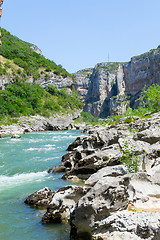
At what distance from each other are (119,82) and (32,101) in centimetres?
9337

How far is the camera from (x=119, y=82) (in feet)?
469

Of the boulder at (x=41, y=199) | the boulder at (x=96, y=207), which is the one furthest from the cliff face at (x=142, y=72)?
the boulder at (x=96, y=207)

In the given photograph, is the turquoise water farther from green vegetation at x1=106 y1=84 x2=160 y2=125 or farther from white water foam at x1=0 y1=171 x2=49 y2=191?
green vegetation at x1=106 y1=84 x2=160 y2=125

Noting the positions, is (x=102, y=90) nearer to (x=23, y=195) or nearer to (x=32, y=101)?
(x=32, y=101)

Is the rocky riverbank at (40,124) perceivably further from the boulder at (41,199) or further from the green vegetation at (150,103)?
the boulder at (41,199)

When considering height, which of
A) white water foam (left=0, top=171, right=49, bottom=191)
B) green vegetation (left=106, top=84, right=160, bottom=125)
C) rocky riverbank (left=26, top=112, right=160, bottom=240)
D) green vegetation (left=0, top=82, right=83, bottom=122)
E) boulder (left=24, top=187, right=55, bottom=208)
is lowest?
white water foam (left=0, top=171, right=49, bottom=191)

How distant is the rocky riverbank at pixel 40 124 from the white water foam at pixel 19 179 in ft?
96.0

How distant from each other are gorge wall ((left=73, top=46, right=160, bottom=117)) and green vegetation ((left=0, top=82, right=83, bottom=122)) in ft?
75.5

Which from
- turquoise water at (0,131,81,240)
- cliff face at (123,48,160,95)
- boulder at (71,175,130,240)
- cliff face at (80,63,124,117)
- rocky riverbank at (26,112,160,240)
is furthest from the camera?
cliff face at (80,63,124,117)

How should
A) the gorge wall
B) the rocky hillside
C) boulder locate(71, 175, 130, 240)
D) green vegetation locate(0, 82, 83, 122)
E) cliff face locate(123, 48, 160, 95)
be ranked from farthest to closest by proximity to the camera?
1. the gorge wall
2. cliff face locate(123, 48, 160, 95)
3. the rocky hillside
4. green vegetation locate(0, 82, 83, 122)
5. boulder locate(71, 175, 130, 240)

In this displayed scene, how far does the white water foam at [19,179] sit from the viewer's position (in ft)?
33.8

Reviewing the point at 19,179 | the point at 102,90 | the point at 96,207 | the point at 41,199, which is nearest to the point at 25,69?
the point at 19,179

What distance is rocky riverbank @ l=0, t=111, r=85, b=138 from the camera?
43681 millimetres

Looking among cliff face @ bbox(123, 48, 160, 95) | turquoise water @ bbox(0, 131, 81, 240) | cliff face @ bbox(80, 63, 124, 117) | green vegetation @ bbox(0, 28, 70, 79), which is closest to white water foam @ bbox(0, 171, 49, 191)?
turquoise water @ bbox(0, 131, 81, 240)
